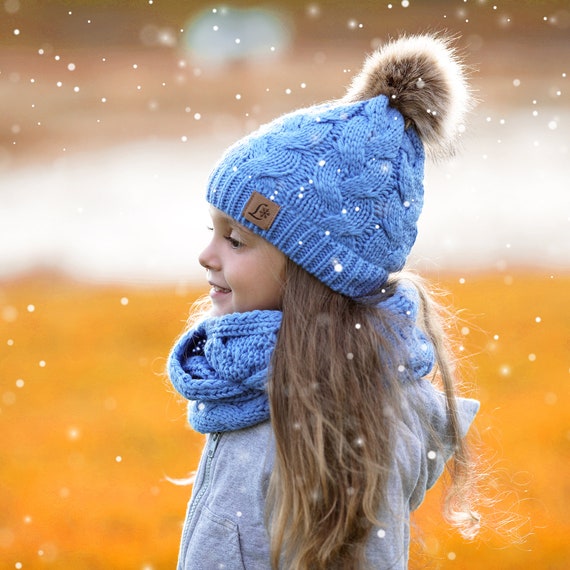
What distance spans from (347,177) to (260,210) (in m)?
0.20

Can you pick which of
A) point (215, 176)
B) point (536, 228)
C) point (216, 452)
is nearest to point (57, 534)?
point (216, 452)

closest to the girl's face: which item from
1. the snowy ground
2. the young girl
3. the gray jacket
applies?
the young girl

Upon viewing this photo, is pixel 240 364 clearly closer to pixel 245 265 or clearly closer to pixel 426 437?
pixel 245 265

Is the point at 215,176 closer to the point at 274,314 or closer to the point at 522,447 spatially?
the point at 274,314

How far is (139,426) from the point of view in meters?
4.59

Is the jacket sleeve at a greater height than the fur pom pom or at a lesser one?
lesser

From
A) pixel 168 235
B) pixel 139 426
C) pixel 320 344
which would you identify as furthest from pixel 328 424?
pixel 168 235

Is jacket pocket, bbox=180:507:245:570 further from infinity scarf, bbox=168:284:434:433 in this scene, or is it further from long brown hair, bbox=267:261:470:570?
infinity scarf, bbox=168:284:434:433

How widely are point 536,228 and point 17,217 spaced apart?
208 inches

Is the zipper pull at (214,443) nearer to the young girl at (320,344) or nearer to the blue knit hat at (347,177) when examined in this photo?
the young girl at (320,344)

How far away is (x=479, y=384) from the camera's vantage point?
4.99 meters

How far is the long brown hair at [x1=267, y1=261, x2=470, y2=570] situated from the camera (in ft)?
5.35

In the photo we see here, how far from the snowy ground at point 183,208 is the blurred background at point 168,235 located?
2 cm

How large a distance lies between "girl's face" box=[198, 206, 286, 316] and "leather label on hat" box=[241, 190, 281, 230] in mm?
45
